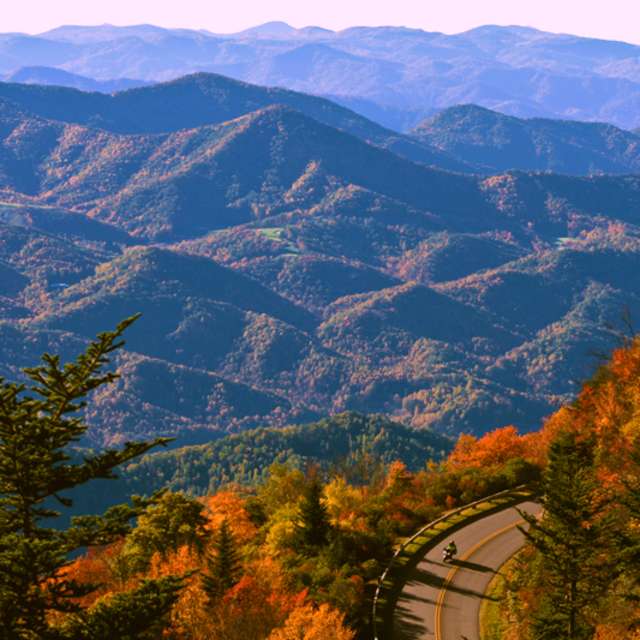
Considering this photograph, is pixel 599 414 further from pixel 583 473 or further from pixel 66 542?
pixel 66 542

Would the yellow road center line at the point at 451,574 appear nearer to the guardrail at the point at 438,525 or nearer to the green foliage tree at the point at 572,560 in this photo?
the guardrail at the point at 438,525

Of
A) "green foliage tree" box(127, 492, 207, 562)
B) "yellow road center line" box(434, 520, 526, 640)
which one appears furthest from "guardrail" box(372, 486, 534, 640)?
"green foliage tree" box(127, 492, 207, 562)

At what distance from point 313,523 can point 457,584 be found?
12361 millimetres

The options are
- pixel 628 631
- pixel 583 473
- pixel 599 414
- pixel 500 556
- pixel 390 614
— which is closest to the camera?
pixel 628 631

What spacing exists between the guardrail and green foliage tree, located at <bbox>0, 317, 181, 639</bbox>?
33.8 metres

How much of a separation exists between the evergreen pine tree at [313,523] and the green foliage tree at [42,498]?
4563 centimetres

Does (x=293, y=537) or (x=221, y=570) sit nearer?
(x=221, y=570)

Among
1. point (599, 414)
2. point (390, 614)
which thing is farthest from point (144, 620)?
point (599, 414)

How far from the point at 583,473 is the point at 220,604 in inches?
928

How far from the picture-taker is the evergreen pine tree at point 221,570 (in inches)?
2356

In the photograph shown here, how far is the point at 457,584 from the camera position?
6888 centimetres

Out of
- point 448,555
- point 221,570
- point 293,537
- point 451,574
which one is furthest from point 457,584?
point 221,570

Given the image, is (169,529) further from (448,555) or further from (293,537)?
(448,555)

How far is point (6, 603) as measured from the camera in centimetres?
2591
